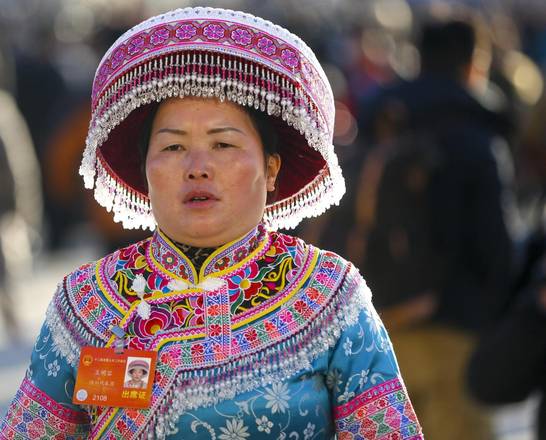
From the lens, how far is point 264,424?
122 inches

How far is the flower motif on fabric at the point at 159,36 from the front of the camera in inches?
128

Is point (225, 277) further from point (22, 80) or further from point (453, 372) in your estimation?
point (22, 80)

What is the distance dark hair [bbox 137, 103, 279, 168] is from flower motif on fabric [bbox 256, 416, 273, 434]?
619 millimetres

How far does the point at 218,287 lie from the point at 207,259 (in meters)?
0.08

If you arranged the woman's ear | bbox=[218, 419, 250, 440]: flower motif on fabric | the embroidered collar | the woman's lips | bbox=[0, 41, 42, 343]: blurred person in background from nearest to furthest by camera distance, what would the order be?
1. bbox=[218, 419, 250, 440]: flower motif on fabric
2. the woman's lips
3. the embroidered collar
4. the woman's ear
5. bbox=[0, 41, 42, 343]: blurred person in background

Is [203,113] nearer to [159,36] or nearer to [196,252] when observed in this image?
[159,36]

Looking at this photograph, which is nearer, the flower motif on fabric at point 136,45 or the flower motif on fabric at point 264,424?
the flower motif on fabric at point 264,424

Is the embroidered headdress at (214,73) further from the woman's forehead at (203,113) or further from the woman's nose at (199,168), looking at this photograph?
the woman's nose at (199,168)

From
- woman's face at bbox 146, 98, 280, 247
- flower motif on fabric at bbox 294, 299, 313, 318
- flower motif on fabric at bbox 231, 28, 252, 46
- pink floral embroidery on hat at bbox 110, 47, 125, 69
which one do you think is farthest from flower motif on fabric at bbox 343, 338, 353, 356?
pink floral embroidery on hat at bbox 110, 47, 125, 69

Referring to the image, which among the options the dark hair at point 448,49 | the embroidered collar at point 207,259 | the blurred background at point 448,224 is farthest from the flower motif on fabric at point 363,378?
the dark hair at point 448,49

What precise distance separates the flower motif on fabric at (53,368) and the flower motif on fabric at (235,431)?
1.34 ft

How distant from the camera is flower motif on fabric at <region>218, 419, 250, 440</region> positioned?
122 inches

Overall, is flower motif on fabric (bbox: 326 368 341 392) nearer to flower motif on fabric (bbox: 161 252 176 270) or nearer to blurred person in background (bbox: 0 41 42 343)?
flower motif on fabric (bbox: 161 252 176 270)

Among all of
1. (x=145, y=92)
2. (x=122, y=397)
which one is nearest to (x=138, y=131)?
(x=145, y=92)
